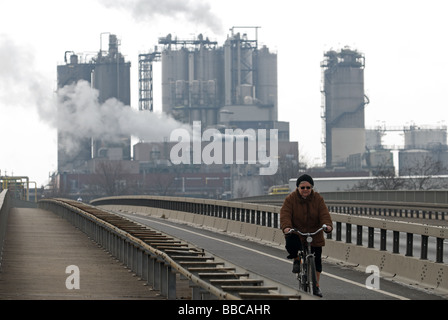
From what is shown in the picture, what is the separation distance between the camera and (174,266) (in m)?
13.8

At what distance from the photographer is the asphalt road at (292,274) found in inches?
640

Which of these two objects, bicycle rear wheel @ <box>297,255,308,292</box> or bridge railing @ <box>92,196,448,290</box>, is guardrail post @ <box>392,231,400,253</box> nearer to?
bridge railing @ <box>92,196,448,290</box>

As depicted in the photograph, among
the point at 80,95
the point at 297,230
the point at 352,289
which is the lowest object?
the point at 352,289

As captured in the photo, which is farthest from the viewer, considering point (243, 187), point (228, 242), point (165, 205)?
point (243, 187)

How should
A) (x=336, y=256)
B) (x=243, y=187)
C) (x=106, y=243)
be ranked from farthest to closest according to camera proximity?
(x=243, y=187)
(x=106, y=243)
(x=336, y=256)

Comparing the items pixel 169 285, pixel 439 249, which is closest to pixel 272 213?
pixel 439 249

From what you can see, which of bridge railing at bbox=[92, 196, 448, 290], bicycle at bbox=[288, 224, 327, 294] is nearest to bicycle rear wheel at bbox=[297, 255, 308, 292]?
bicycle at bbox=[288, 224, 327, 294]

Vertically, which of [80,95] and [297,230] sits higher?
[80,95]

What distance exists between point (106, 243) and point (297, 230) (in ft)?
36.4

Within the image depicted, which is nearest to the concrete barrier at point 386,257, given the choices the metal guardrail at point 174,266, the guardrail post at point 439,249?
the guardrail post at point 439,249

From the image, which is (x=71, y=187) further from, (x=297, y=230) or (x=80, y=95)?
(x=297, y=230)

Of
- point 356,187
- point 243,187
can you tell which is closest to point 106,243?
point 356,187

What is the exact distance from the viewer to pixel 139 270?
18.4m

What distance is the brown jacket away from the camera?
14.3m
